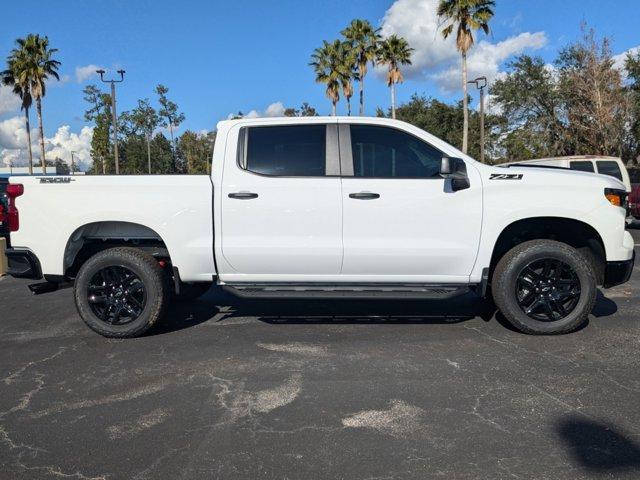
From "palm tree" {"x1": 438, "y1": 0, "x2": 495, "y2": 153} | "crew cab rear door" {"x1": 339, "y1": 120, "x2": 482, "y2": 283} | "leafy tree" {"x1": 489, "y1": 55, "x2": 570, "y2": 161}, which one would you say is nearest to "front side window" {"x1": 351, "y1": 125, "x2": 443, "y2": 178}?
"crew cab rear door" {"x1": 339, "y1": 120, "x2": 482, "y2": 283}

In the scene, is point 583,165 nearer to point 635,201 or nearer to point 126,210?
point 635,201

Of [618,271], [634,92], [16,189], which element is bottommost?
[618,271]

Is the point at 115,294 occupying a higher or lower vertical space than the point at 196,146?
lower

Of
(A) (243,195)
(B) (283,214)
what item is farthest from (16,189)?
(B) (283,214)

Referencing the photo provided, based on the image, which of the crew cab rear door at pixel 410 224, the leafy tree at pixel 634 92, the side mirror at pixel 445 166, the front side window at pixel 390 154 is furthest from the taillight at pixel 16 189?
the leafy tree at pixel 634 92

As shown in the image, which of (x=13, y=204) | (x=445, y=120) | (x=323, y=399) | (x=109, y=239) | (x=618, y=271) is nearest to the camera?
(x=323, y=399)

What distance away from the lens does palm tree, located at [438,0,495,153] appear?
26672 mm

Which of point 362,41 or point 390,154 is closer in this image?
point 390,154

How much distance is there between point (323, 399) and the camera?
11.8 feet

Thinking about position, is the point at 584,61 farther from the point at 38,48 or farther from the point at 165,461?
the point at 38,48

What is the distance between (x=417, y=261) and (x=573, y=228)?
1600mm

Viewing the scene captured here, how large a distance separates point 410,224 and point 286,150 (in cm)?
135

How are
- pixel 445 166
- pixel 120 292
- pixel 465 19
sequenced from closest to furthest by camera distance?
pixel 445 166 → pixel 120 292 → pixel 465 19

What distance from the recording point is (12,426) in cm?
331
